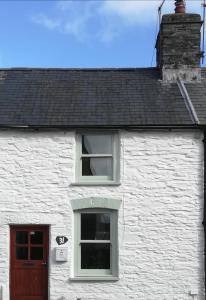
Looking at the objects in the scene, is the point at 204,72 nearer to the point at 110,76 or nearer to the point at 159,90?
the point at 159,90

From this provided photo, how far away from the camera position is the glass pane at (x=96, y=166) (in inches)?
412

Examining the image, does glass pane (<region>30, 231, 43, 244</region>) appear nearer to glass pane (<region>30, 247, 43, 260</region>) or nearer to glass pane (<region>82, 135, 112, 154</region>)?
glass pane (<region>30, 247, 43, 260</region>)

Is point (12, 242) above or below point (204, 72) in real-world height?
below

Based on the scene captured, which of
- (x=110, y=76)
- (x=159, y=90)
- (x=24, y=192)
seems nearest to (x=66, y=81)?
(x=110, y=76)

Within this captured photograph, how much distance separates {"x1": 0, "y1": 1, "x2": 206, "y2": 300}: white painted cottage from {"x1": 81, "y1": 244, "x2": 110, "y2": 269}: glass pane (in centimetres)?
2

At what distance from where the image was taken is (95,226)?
10273 millimetres

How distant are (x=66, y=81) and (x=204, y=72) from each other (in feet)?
13.6

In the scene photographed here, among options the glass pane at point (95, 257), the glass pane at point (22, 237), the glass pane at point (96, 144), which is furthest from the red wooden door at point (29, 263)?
the glass pane at point (96, 144)

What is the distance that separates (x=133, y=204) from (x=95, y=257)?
159 centimetres

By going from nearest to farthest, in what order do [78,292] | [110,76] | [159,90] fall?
[78,292], [159,90], [110,76]

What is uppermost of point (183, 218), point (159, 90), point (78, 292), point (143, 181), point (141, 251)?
point (159, 90)

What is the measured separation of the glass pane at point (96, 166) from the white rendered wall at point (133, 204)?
38 cm

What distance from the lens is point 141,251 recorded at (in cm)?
996

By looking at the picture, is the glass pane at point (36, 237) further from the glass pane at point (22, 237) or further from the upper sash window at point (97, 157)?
the upper sash window at point (97, 157)
